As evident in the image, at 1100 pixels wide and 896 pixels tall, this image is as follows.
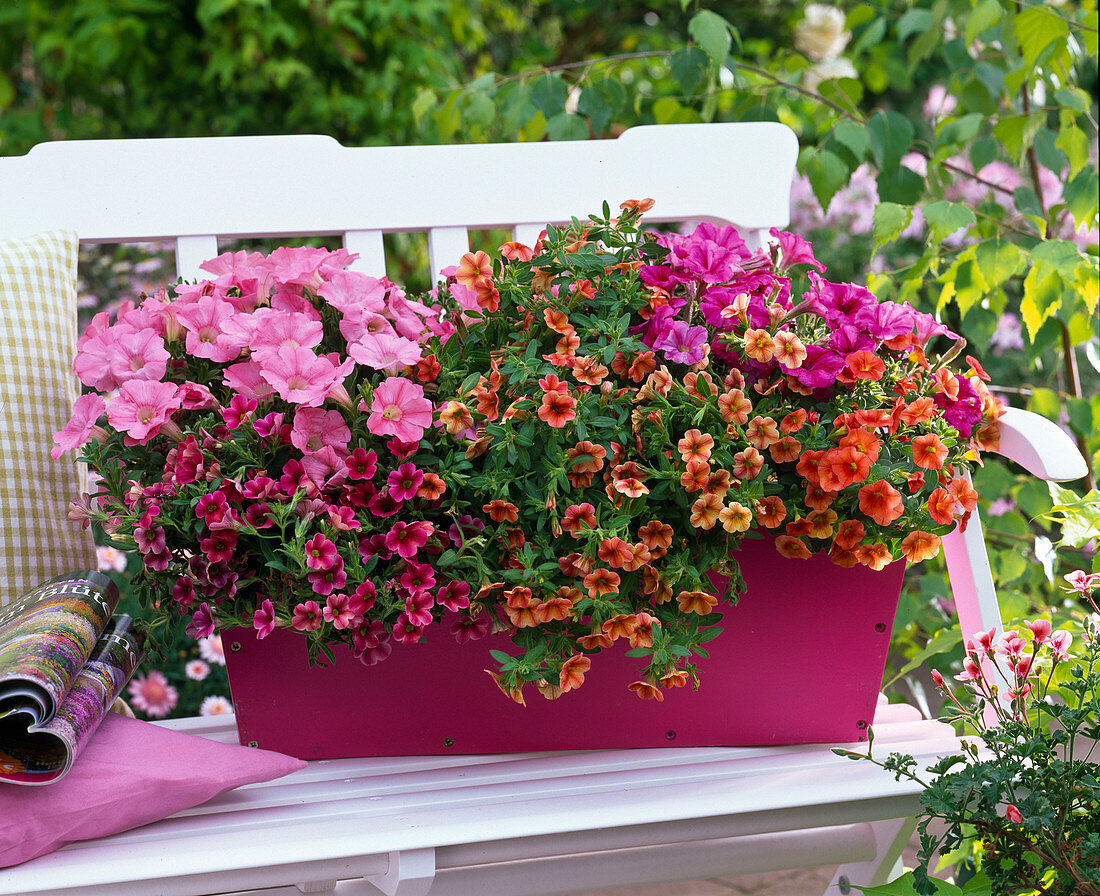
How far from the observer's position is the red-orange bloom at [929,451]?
0.88m

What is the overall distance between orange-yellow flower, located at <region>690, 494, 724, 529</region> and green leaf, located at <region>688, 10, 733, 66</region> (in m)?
0.95

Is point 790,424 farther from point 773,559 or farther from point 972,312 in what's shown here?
point 972,312

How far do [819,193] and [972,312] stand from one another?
31cm

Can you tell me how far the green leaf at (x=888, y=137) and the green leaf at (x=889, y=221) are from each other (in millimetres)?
196

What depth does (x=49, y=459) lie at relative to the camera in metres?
1.03

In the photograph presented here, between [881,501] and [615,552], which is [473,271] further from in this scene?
[881,501]

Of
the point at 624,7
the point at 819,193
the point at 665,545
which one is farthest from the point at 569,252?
the point at 624,7

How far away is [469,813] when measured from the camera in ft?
2.73

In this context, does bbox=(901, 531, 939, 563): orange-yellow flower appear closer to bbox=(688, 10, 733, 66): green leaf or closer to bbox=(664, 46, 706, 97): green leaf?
bbox=(688, 10, 733, 66): green leaf

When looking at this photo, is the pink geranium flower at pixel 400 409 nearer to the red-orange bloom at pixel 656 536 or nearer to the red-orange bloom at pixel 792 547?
the red-orange bloom at pixel 656 536

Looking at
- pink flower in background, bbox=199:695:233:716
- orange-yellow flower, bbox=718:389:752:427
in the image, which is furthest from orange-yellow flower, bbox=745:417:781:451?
pink flower in background, bbox=199:695:233:716

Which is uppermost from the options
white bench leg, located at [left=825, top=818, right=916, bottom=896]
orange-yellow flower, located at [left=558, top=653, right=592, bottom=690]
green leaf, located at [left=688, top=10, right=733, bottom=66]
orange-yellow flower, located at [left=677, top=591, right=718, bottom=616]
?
green leaf, located at [left=688, top=10, right=733, bottom=66]

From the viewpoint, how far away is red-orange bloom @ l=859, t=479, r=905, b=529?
2.81 feet

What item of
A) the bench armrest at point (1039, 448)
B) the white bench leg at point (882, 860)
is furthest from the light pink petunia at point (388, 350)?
the white bench leg at point (882, 860)
